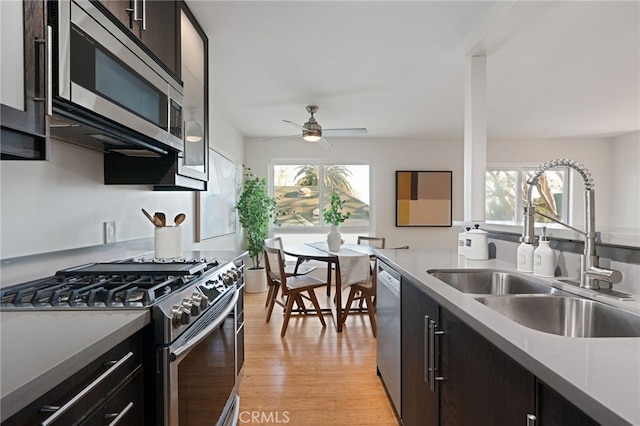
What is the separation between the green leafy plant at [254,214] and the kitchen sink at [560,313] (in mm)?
3862

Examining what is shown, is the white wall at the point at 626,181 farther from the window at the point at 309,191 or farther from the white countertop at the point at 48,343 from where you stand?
the white countertop at the point at 48,343

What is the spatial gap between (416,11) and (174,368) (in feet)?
7.25

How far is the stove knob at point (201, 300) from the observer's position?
1223mm

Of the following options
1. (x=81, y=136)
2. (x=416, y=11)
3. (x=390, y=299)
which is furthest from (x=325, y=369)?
(x=416, y=11)

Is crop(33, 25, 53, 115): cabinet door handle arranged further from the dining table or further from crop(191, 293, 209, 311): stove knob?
the dining table

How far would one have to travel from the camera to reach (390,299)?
200cm

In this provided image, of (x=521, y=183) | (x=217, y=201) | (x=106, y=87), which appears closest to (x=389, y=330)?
(x=106, y=87)

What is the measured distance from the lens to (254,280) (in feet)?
15.6

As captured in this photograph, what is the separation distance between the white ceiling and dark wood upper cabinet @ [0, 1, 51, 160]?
131 centimetres

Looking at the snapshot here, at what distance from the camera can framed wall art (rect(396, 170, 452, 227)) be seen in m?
5.64

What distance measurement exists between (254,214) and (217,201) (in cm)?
95

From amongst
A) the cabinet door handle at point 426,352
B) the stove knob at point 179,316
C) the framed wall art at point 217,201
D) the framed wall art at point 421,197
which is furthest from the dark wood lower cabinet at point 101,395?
the framed wall art at point 421,197

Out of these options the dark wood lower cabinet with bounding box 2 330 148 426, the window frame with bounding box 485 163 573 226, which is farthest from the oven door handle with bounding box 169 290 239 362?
the window frame with bounding box 485 163 573 226

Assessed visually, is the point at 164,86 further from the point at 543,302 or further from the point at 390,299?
the point at 543,302
